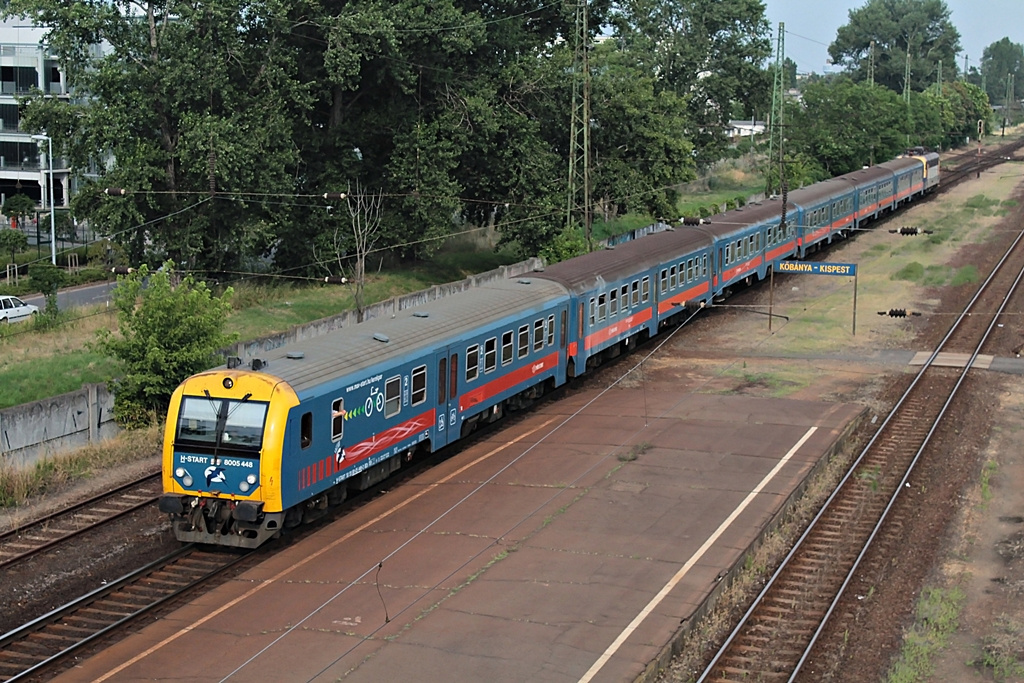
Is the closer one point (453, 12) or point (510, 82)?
point (453, 12)

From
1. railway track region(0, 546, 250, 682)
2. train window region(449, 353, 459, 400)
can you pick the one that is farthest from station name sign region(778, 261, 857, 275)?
railway track region(0, 546, 250, 682)

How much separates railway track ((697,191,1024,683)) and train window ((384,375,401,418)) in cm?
739

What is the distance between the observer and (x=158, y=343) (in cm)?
2759

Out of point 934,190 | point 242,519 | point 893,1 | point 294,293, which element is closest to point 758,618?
point 242,519

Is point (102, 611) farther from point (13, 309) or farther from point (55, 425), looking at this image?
point (13, 309)

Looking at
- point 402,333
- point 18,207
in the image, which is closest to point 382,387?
point 402,333

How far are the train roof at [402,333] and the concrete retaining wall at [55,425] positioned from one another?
657 centimetres

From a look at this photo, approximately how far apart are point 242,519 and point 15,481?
6814mm

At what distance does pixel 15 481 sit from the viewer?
2323 centimetres

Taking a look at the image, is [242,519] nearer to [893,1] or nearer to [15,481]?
[15,481]

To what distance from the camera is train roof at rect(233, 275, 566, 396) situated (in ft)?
67.3

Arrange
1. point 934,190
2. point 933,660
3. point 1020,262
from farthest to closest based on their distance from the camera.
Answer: point 934,190, point 1020,262, point 933,660

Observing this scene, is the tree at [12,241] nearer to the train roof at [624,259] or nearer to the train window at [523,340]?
the train roof at [624,259]

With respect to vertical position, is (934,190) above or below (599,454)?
above
